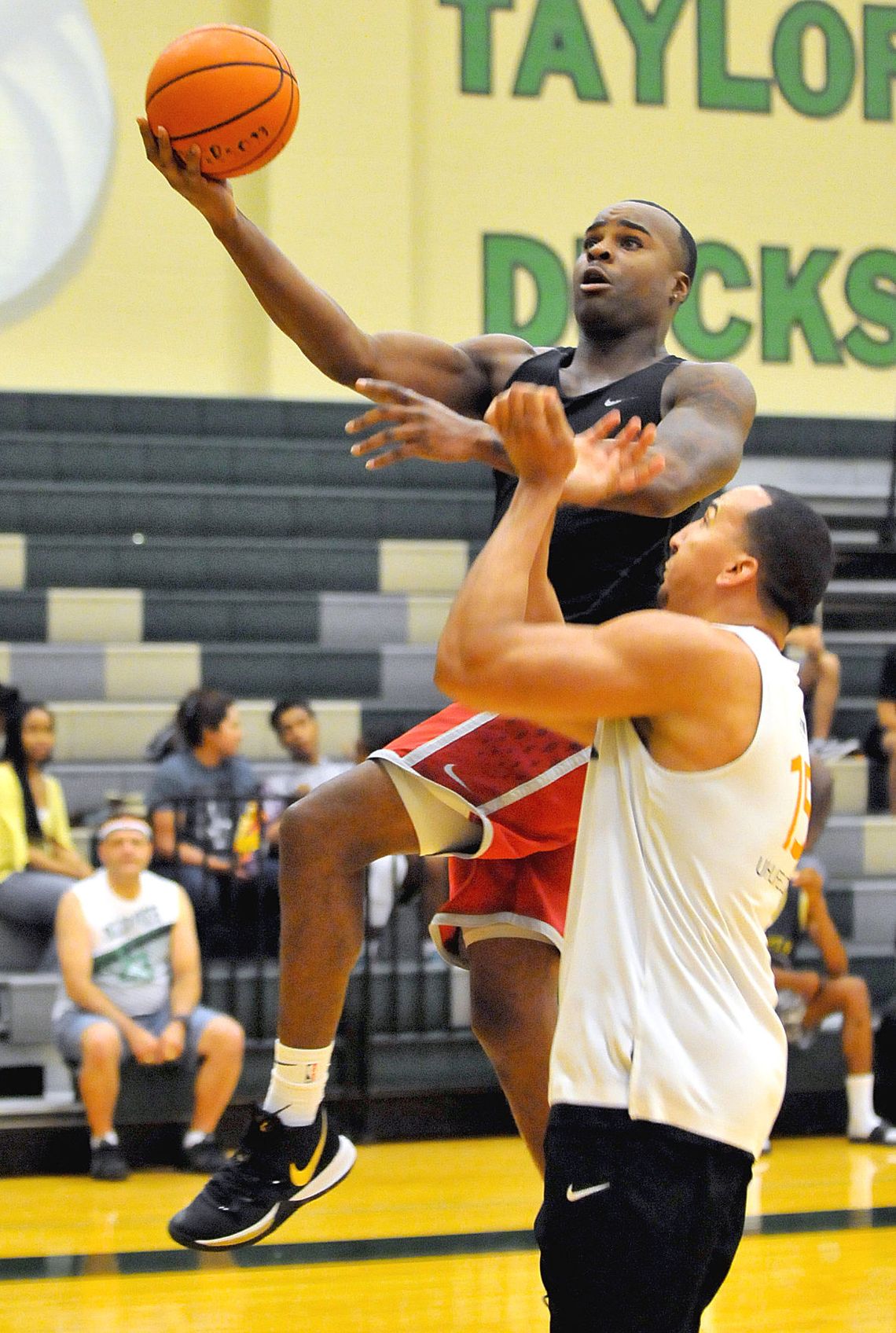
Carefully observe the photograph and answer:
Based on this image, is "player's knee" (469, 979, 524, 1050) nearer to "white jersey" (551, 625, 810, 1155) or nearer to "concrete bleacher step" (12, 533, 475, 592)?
"white jersey" (551, 625, 810, 1155)

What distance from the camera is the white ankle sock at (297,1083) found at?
2.95 m

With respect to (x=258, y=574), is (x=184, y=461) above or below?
above

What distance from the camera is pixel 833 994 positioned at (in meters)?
6.40

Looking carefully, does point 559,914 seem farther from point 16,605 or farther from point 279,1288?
point 16,605

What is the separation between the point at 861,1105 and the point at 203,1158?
7.59 ft

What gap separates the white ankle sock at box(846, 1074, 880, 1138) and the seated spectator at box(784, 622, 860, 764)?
1.60 m

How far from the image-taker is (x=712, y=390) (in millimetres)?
2848

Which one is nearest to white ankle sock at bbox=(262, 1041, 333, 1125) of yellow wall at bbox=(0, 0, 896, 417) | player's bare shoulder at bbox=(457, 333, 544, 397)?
player's bare shoulder at bbox=(457, 333, 544, 397)

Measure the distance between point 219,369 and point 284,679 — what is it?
6.88 feet

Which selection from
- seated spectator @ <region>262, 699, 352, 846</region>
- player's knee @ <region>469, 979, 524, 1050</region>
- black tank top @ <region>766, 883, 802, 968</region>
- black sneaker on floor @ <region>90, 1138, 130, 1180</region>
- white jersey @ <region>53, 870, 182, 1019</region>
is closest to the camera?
player's knee @ <region>469, 979, 524, 1050</region>

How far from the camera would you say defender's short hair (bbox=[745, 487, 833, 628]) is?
233cm

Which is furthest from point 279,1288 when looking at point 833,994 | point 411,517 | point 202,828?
point 411,517

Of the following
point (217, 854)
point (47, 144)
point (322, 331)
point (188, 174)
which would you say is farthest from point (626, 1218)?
point (47, 144)

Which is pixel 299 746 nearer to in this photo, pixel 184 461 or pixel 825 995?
pixel 825 995
